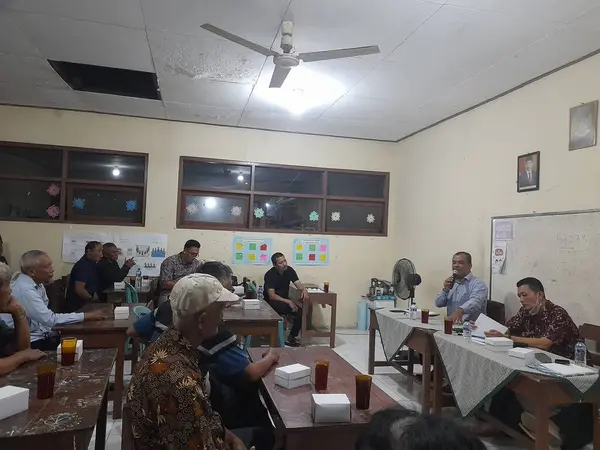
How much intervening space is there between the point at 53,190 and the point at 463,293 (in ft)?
16.6

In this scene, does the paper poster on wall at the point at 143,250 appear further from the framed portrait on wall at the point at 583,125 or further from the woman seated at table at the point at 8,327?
the framed portrait on wall at the point at 583,125

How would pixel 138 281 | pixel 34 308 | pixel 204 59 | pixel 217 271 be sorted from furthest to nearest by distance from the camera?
1. pixel 138 281
2. pixel 204 59
3. pixel 34 308
4. pixel 217 271

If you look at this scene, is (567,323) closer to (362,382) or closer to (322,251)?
(362,382)

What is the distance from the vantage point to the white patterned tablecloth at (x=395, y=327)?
11.3ft

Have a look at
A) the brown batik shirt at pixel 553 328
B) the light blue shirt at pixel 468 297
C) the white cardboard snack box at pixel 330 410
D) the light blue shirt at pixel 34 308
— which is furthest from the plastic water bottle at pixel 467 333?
the light blue shirt at pixel 34 308

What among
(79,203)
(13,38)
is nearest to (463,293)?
(13,38)

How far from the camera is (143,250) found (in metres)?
5.75

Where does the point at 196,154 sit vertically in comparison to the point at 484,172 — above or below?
above

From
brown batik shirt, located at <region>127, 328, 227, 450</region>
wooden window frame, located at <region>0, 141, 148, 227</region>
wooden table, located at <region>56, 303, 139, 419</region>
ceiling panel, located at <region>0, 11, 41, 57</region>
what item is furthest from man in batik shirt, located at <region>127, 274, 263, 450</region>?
wooden window frame, located at <region>0, 141, 148, 227</region>

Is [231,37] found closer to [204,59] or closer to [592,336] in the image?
[204,59]

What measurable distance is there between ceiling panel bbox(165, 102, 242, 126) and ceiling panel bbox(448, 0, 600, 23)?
3.24 m

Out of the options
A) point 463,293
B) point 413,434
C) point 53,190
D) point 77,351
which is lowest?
point 77,351

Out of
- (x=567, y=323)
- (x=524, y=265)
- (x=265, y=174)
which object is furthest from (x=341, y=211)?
(x=567, y=323)

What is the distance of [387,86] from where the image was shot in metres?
4.25
